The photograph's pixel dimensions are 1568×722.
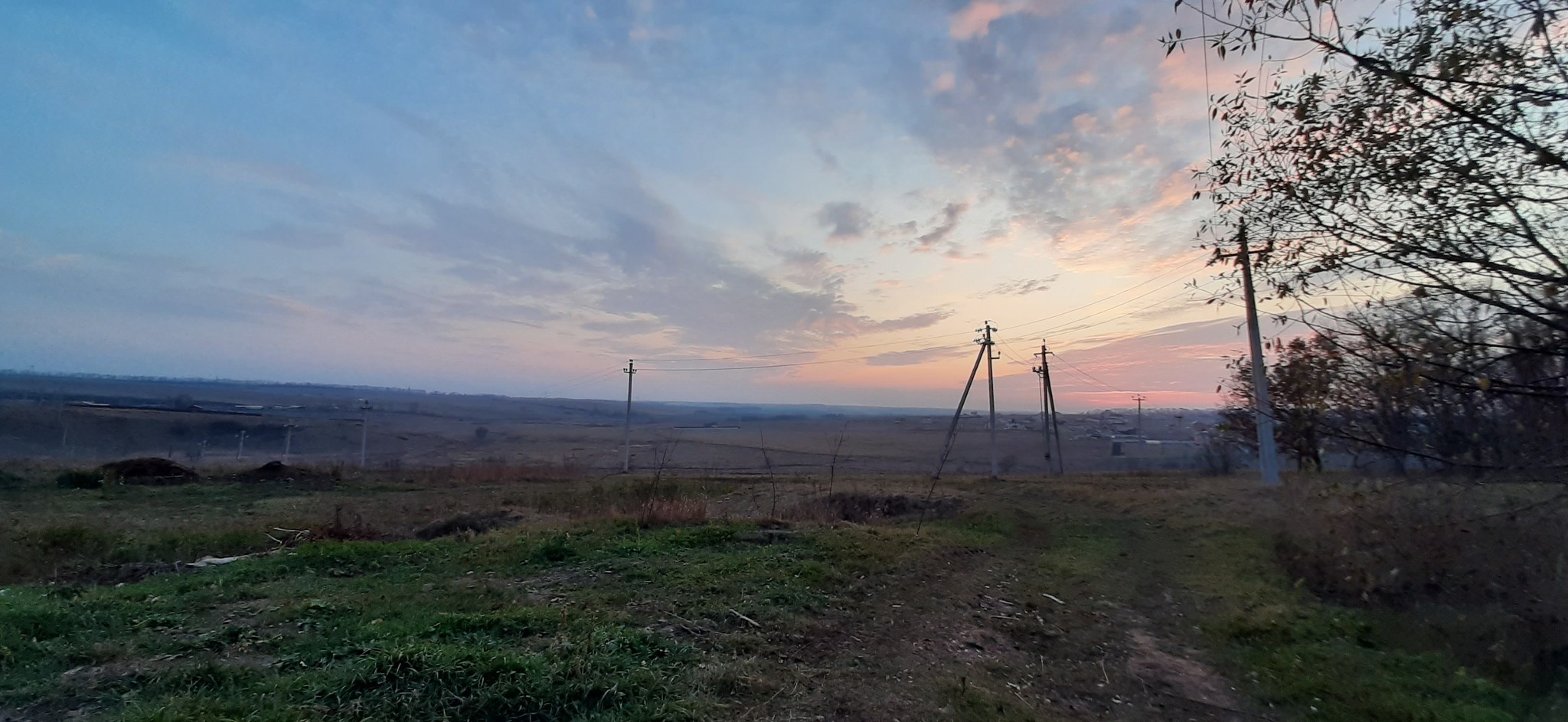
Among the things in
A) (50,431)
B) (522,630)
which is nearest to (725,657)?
(522,630)

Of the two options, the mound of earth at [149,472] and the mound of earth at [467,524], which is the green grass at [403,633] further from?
the mound of earth at [149,472]

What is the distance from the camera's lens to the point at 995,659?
6.68 meters

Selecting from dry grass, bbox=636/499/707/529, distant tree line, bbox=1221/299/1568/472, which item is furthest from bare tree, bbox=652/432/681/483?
distant tree line, bbox=1221/299/1568/472

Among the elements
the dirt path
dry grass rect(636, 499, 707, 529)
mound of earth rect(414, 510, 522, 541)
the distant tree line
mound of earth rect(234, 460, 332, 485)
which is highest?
the distant tree line

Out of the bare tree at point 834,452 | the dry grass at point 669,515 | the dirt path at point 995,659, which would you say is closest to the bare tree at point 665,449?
the bare tree at point 834,452

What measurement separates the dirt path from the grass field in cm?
4

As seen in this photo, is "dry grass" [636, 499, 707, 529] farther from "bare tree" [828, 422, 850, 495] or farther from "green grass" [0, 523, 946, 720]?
"bare tree" [828, 422, 850, 495]

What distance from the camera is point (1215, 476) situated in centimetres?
2994

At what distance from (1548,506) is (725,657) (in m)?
6.73

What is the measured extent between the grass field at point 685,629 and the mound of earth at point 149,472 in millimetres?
13747

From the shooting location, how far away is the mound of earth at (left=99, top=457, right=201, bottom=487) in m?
25.1

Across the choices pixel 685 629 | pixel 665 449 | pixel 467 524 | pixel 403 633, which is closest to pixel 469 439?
pixel 665 449

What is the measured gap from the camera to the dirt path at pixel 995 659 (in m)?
5.17

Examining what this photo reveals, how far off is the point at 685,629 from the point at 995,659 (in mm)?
2959
